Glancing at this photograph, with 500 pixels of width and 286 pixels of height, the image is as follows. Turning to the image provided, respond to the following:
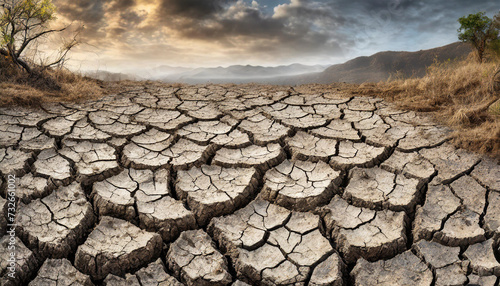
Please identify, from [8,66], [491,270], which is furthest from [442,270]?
[8,66]

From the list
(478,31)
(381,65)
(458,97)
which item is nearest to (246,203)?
(458,97)

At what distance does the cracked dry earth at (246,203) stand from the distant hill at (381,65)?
1488 centimetres

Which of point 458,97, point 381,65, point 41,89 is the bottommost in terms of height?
point 458,97

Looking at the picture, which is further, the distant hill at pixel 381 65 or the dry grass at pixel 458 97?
the distant hill at pixel 381 65

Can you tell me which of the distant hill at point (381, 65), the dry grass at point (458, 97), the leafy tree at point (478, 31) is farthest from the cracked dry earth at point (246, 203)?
the distant hill at point (381, 65)

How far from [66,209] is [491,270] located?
98.8 inches

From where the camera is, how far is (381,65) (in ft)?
81.8

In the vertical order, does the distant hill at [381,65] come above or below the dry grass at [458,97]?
above

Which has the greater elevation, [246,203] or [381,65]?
[381,65]

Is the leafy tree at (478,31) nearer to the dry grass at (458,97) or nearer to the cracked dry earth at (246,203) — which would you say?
the dry grass at (458,97)

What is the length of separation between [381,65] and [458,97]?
2308 centimetres

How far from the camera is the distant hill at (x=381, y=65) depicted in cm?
1878

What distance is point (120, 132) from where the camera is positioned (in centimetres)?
318

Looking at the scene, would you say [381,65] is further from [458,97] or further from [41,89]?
[41,89]
